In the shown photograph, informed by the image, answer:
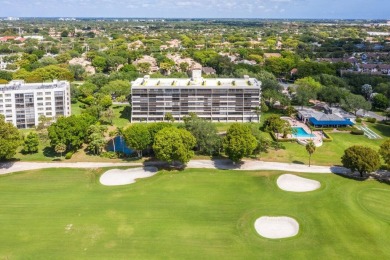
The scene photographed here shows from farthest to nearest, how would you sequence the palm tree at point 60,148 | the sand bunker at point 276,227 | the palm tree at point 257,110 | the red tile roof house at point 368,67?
the red tile roof house at point 368,67
the palm tree at point 257,110
the palm tree at point 60,148
the sand bunker at point 276,227

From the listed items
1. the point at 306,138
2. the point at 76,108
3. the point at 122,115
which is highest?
the point at 76,108

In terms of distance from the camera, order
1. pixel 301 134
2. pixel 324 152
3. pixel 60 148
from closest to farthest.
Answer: pixel 60 148 < pixel 324 152 < pixel 301 134

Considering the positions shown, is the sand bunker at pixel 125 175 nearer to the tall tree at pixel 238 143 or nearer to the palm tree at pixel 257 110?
the tall tree at pixel 238 143

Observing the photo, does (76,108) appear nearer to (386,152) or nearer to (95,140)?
(95,140)

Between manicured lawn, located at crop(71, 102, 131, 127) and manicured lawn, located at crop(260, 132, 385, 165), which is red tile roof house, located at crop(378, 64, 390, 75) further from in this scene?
manicured lawn, located at crop(71, 102, 131, 127)

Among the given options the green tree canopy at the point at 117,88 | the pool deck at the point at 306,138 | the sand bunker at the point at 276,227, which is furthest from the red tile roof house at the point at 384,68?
the sand bunker at the point at 276,227

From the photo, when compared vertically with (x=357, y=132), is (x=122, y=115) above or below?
above

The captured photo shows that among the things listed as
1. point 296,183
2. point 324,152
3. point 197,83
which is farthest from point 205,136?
point 197,83

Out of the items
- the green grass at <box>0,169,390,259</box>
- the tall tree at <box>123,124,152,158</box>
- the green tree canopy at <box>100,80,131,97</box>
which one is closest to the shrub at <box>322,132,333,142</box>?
the green grass at <box>0,169,390,259</box>
